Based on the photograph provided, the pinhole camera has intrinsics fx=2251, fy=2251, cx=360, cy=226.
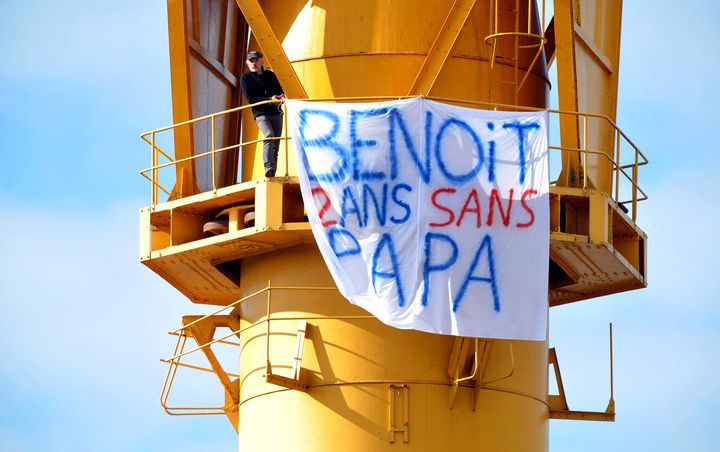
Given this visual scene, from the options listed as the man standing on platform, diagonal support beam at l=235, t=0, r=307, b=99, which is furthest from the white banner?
the man standing on platform

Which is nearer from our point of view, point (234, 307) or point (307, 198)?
point (307, 198)

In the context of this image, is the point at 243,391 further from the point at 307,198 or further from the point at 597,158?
the point at 597,158

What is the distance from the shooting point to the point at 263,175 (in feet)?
96.8

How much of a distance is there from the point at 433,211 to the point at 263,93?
304 cm

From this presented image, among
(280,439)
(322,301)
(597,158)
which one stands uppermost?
(597,158)

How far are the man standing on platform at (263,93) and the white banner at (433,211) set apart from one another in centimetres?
93

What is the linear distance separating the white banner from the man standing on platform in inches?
36.7

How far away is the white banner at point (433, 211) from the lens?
2728cm

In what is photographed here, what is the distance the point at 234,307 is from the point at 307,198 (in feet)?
10.2

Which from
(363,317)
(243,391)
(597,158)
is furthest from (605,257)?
(243,391)

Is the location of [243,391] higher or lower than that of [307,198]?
lower

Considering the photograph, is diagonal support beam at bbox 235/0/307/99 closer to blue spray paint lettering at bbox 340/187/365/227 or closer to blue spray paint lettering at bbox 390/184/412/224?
blue spray paint lettering at bbox 340/187/365/227

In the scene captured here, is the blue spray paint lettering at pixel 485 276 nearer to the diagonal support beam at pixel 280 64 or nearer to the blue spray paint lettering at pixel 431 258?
the blue spray paint lettering at pixel 431 258

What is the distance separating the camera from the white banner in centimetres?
2728
